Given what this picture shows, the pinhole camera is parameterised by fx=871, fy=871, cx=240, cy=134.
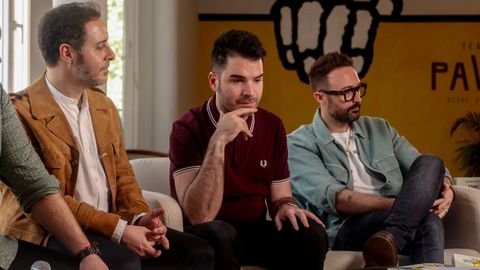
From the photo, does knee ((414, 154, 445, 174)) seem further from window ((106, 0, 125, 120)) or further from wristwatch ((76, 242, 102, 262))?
window ((106, 0, 125, 120))

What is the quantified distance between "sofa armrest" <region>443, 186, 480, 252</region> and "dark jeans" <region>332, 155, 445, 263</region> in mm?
207

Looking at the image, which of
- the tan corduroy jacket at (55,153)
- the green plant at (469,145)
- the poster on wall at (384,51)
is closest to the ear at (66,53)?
the tan corduroy jacket at (55,153)

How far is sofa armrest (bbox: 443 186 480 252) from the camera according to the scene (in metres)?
3.62

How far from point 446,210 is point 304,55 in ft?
15.3

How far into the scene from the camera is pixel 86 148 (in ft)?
9.25

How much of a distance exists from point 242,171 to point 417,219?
697 millimetres

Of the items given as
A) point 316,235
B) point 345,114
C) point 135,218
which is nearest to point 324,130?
point 345,114

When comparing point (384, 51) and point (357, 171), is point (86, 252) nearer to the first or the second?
point (357, 171)

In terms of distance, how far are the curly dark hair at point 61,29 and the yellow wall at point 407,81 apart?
17.3 ft

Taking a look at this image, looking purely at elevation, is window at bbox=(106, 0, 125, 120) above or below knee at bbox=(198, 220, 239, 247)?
above

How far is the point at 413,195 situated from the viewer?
3377 millimetres

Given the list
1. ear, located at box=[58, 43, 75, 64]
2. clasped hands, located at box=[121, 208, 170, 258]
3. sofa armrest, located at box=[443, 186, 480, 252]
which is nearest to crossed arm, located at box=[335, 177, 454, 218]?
sofa armrest, located at box=[443, 186, 480, 252]

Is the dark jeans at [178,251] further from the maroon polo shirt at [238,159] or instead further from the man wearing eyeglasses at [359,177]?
the man wearing eyeglasses at [359,177]

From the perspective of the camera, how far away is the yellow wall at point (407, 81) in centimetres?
807
